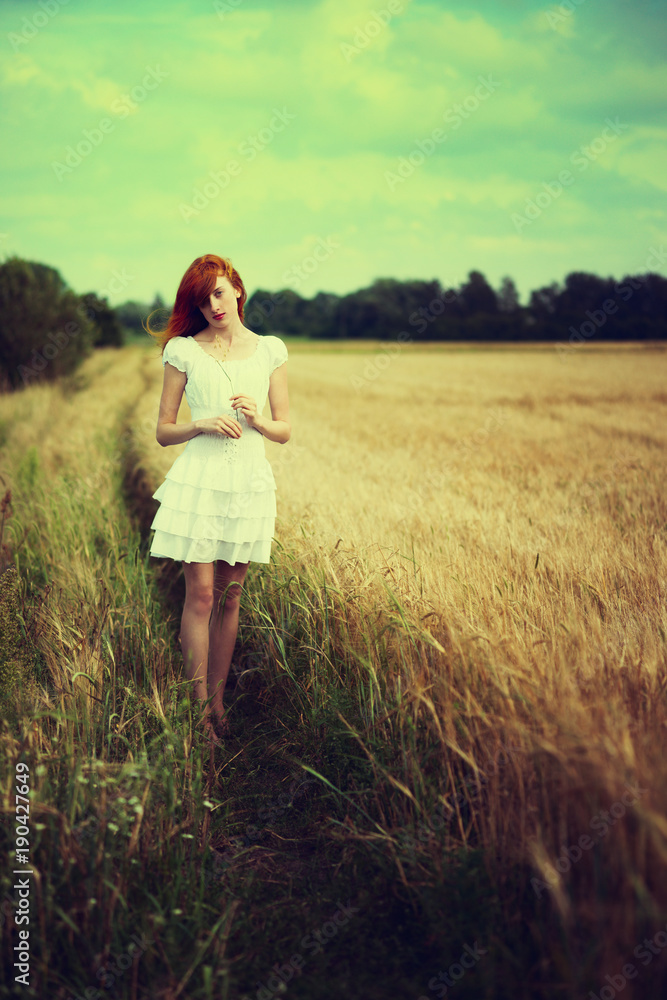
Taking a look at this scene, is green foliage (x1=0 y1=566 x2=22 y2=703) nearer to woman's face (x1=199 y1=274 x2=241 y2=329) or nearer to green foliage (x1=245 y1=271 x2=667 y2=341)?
woman's face (x1=199 y1=274 x2=241 y2=329)

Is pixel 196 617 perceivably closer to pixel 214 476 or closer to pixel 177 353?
pixel 214 476

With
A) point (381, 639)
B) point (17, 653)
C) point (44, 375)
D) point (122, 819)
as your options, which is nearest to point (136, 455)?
point (17, 653)

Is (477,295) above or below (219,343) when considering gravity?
above

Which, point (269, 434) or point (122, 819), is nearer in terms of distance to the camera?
point (122, 819)

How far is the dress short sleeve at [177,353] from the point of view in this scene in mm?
2846

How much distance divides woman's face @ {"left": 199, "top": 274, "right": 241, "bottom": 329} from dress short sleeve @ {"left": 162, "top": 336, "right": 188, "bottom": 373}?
0.54ft

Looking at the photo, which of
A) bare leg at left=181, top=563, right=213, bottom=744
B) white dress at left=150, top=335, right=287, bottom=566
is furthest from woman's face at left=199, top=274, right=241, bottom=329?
bare leg at left=181, top=563, right=213, bottom=744

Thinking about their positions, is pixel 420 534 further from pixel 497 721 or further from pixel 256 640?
pixel 497 721

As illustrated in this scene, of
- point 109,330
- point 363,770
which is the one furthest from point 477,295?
point 363,770

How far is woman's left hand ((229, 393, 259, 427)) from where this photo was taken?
274 centimetres

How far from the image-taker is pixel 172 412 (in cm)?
296

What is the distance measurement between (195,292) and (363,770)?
2082mm

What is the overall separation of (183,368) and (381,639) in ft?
4.86

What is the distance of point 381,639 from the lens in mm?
2629
